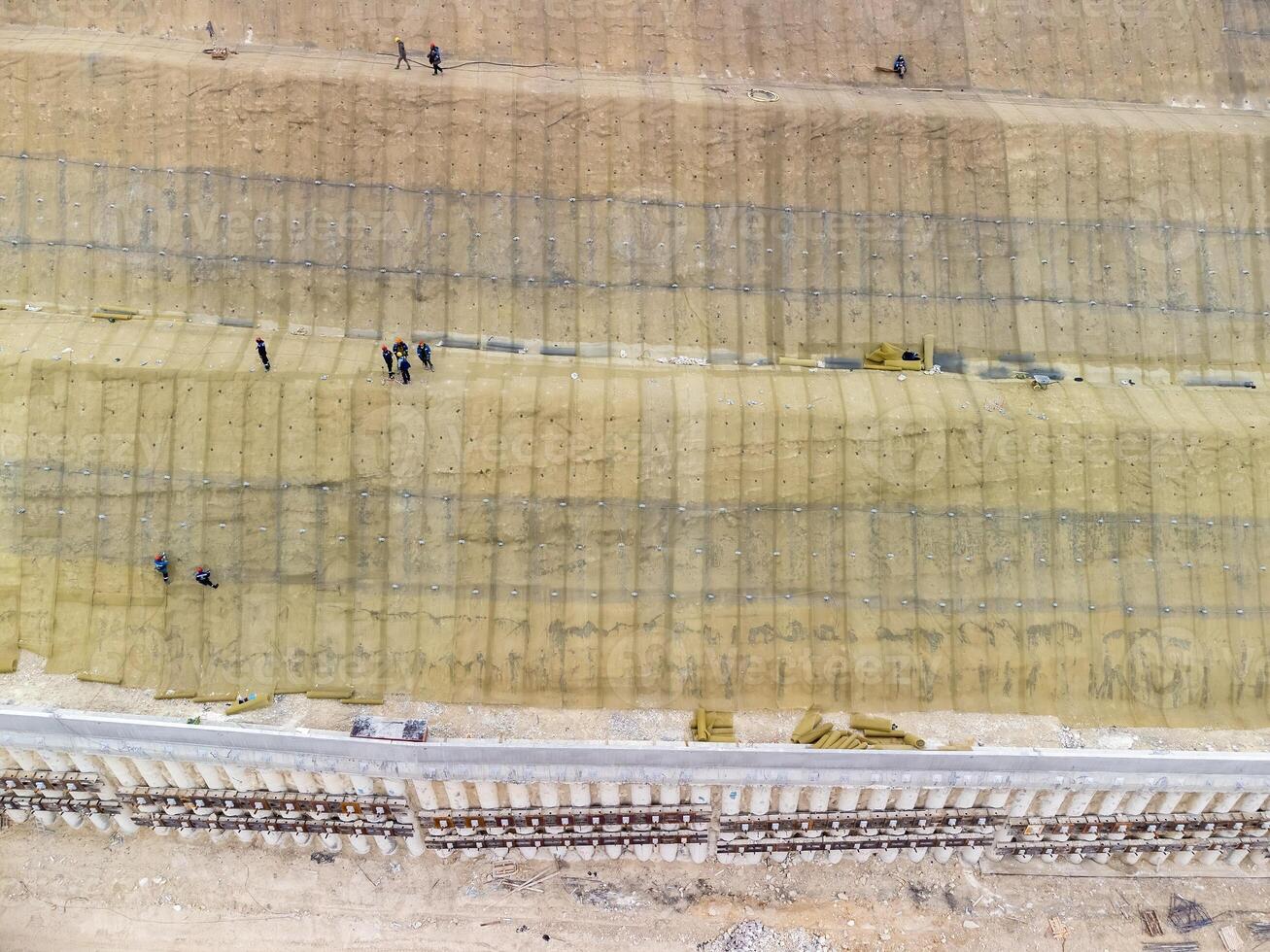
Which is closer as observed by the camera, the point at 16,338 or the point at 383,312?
the point at 16,338

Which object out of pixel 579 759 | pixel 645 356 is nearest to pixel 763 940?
pixel 579 759

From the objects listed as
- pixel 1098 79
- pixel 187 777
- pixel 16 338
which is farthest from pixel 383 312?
pixel 1098 79

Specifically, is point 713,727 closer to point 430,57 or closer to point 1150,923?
point 1150,923

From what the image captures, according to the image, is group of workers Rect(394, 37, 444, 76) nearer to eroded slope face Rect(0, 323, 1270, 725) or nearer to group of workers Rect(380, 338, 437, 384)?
group of workers Rect(380, 338, 437, 384)

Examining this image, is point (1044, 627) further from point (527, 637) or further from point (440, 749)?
point (440, 749)

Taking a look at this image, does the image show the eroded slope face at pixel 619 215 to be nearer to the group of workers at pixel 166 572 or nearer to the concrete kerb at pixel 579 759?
the group of workers at pixel 166 572
